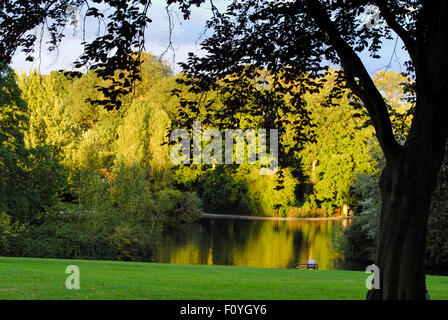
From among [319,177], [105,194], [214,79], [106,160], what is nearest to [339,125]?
[319,177]

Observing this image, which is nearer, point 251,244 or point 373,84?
point 373,84

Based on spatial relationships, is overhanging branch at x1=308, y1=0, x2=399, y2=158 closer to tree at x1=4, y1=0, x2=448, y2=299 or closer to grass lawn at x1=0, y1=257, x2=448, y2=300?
tree at x1=4, y1=0, x2=448, y2=299

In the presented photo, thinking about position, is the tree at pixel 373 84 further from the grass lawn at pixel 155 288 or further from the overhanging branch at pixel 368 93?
the grass lawn at pixel 155 288

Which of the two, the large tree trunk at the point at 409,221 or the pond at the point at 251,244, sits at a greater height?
the large tree trunk at the point at 409,221

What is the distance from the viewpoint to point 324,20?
632 centimetres

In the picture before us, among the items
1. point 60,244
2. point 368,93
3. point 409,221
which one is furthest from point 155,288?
point 60,244

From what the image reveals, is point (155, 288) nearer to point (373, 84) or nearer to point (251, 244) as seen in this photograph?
point (373, 84)

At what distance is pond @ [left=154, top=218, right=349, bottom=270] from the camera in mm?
23641

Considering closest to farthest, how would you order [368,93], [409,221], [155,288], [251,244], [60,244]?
[409,221] → [368,93] → [155,288] → [60,244] → [251,244]

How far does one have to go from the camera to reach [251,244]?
28.5 meters

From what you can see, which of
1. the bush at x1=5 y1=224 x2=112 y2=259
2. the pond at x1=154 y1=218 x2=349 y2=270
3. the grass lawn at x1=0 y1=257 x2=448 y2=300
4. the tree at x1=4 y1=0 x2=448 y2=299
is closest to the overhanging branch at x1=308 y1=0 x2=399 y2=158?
the tree at x1=4 y1=0 x2=448 y2=299

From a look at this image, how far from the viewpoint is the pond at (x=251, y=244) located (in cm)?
2364

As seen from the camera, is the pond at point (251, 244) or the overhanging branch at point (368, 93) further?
the pond at point (251, 244)

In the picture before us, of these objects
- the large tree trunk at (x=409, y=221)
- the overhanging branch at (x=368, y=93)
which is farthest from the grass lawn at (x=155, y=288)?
the overhanging branch at (x=368, y=93)
